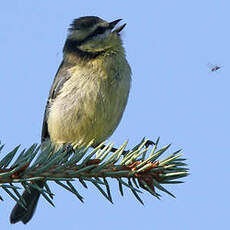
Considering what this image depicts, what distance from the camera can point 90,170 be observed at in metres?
2.55

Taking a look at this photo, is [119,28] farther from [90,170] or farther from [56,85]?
[90,170]

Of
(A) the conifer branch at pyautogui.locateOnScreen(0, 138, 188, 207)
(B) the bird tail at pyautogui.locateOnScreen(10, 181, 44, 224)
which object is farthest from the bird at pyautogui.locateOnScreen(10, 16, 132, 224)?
(A) the conifer branch at pyautogui.locateOnScreen(0, 138, 188, 207)

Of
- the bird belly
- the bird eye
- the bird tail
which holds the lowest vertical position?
the bird tail

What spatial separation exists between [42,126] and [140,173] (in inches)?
136

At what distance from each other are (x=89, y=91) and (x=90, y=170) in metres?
2.49

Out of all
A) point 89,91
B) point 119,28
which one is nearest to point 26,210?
point 89,91

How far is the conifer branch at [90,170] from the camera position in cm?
234

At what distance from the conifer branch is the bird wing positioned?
2.76 m

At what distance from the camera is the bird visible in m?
4.93

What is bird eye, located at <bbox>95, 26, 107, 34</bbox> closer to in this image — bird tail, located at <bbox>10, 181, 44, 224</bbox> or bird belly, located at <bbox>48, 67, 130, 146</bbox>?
bird belly, located at <bbox>48, 67, 130, 146</bbox>

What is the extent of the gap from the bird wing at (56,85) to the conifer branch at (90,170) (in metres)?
2.76

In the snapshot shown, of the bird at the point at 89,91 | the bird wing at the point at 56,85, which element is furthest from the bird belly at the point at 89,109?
the bird wing at the point at 56,85

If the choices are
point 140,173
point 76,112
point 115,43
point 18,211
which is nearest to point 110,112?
point 76,112

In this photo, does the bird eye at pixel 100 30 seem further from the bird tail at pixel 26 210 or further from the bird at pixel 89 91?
the bird tail at pixel 26 210
